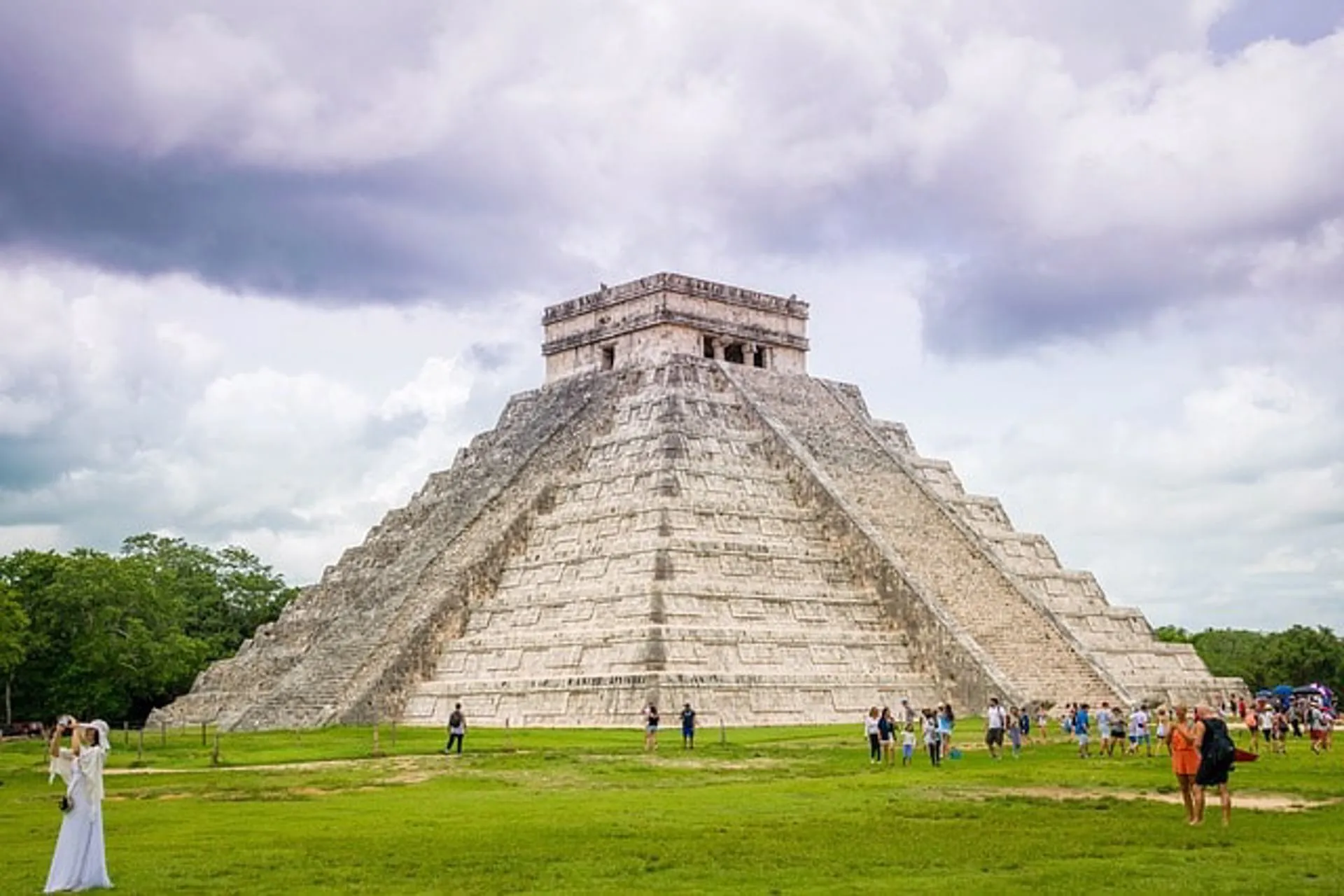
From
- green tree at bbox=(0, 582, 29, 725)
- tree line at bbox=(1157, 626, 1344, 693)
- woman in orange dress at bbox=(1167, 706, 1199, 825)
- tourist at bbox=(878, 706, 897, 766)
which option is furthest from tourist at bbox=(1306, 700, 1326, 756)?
tree line at bbox=(1157, 626, 1344, 693)

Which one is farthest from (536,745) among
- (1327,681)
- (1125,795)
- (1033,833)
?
(1327,681)

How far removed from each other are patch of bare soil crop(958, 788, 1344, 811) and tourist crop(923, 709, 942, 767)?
4632mm

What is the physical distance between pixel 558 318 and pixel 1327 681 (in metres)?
34.4

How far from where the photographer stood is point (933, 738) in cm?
2323

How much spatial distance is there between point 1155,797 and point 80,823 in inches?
438

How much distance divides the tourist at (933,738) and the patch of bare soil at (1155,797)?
4632mm

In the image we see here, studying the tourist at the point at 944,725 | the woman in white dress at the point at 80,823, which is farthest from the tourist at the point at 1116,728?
the woman in white dress at the point at 80,823

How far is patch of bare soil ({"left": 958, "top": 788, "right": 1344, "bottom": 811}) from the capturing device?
16.4 meters

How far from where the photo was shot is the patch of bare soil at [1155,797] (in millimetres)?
16391

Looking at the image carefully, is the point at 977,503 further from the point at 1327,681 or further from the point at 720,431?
the point at 1327,681

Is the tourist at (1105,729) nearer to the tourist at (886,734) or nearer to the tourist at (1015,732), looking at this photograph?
the tourist at (1015,732)

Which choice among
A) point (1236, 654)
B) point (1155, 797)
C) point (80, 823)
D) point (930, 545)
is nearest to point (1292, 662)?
point (1236, 654)

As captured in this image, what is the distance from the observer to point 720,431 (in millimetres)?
39000

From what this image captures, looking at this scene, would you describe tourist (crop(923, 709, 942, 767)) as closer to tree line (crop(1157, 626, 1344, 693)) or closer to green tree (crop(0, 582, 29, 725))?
green tree (crop(0, 582, 29, 725))
